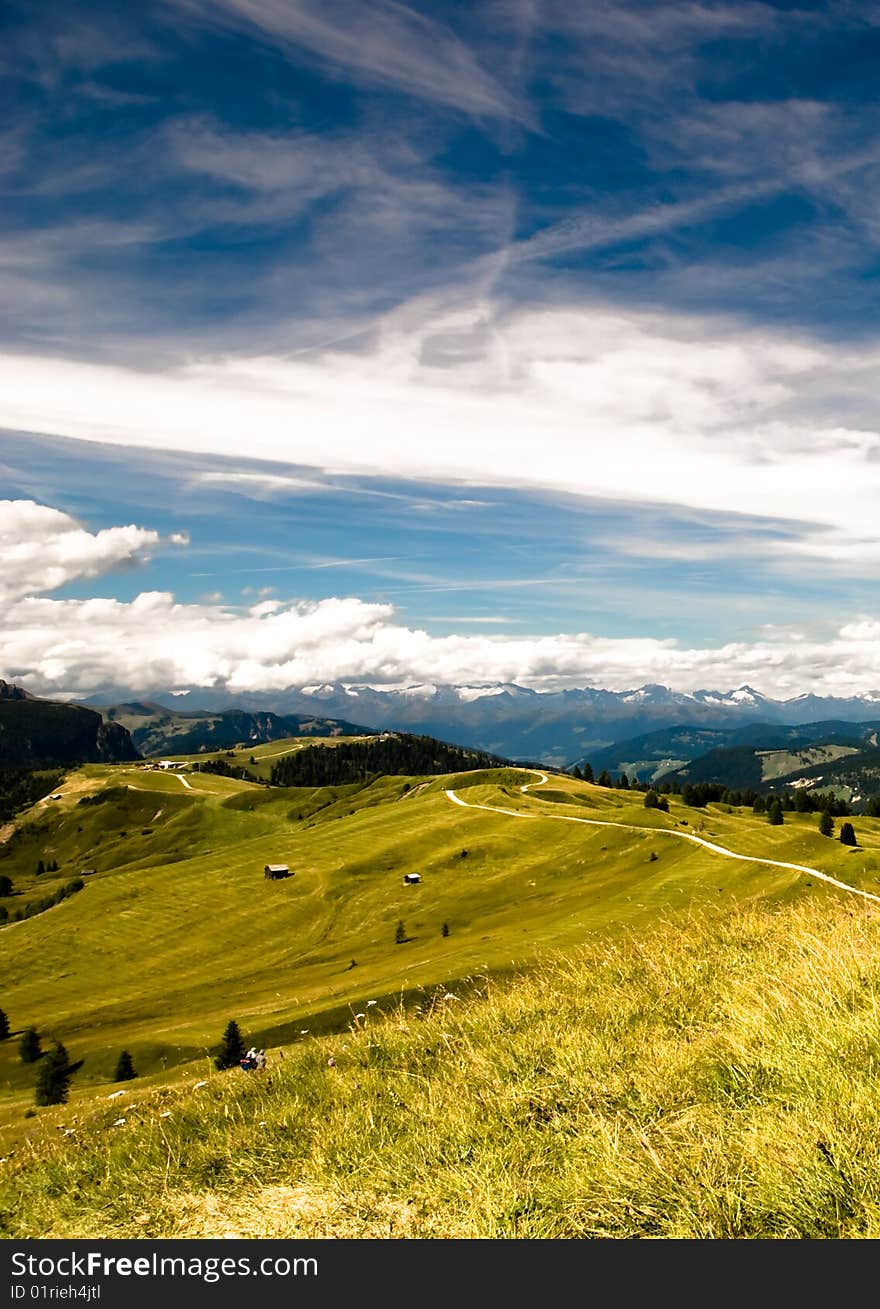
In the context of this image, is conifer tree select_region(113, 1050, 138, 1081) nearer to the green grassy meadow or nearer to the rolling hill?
the green grassy meadow

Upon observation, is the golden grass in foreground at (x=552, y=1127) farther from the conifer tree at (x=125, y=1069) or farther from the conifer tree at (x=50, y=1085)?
the conifer tree at (x=125, y=1069)

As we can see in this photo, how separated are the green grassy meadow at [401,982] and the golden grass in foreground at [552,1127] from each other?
0.05 m

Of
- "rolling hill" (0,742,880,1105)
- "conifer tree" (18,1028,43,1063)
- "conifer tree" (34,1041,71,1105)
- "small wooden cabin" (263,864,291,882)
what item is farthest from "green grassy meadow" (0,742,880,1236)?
"conifer tree" (18,1028,43,1063)

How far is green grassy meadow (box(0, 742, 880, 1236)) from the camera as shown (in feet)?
23.3

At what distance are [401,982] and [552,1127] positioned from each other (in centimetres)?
5379

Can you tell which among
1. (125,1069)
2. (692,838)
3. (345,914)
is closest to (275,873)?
(345,914)

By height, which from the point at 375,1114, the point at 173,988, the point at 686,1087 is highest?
the point at 686,1087

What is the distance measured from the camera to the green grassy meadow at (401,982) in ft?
23.3

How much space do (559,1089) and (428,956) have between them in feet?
234
